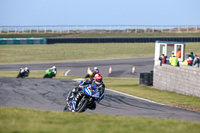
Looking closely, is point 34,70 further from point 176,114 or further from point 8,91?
point 176,114

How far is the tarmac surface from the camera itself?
1260cm

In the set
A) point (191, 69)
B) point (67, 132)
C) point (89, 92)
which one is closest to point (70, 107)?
point (89, 92)

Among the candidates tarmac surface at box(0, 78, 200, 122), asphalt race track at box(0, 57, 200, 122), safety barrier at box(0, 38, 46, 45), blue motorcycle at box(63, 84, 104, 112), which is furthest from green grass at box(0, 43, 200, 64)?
blue motorcycle at box(63, 84, 104, 112)

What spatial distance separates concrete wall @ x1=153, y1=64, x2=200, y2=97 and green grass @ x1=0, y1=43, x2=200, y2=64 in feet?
96.7

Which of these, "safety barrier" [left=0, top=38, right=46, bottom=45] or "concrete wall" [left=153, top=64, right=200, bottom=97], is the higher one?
"safety barrier" [left=0, top=38, right=46, bottom=45]

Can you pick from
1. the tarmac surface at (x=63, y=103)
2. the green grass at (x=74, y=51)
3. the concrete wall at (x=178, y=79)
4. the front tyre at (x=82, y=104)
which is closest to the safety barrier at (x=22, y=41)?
the green grass at (x=74, y=51)

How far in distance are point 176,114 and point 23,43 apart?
158 ft

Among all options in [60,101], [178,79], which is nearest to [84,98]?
[60,101]

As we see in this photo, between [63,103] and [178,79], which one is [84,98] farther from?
[178,79]

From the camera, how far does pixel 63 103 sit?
14727mm

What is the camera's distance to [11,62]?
4750 cm

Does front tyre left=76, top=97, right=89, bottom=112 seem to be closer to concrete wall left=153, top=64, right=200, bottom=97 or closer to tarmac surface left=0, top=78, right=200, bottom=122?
tarmac surface left=0, top=78, right=200, bottom=122

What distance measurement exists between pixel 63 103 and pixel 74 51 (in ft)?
134

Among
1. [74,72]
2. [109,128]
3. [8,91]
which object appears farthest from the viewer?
[74,72]
